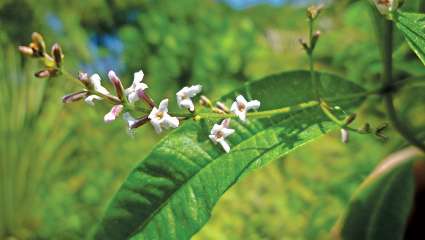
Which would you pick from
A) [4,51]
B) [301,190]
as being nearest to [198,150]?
[301,190]

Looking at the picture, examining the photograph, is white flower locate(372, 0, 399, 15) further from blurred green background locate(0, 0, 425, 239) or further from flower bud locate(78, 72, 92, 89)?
blurred green background locate(0, 0, 425, 239)

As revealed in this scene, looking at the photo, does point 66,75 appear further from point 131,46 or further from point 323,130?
point 131,46

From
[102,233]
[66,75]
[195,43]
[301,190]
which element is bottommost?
[301,190]

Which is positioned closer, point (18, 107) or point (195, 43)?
point (195, 43)

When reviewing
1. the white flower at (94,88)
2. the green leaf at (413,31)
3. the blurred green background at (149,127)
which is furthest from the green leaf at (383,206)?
the white flower at (94,88)

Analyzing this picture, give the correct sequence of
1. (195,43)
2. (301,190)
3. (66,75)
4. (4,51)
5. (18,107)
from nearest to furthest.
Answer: (66,75), (301,190), (195,43), (18,107), (4,51)
